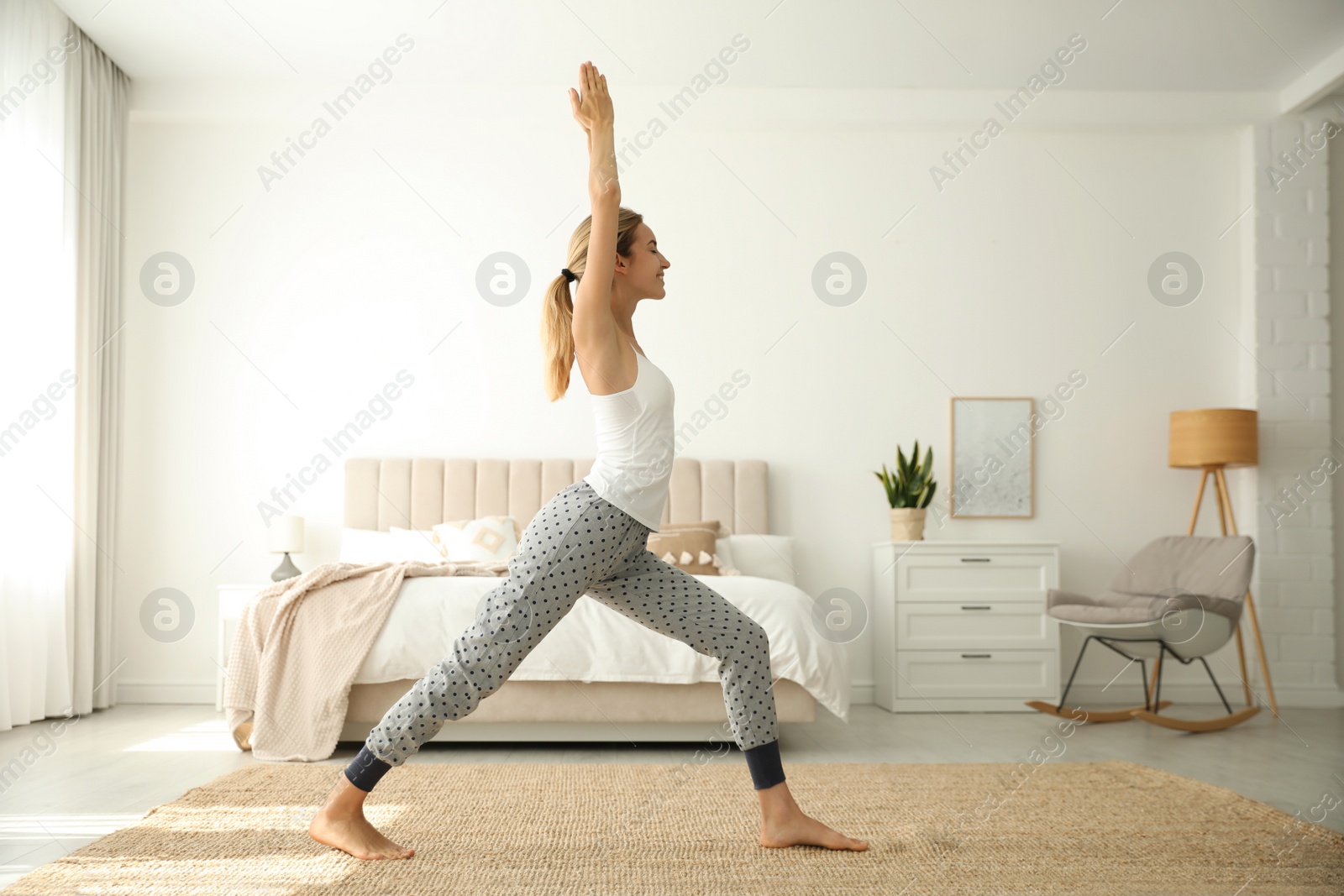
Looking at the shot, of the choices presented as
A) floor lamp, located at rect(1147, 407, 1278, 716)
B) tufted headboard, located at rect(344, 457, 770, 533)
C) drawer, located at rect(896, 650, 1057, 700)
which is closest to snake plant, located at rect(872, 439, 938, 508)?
tufted headboard, located at rect(344, 457, 770, 533)

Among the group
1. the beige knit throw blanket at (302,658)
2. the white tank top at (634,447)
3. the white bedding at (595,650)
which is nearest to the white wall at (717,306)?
the beige knit throw blanket at (302,658)

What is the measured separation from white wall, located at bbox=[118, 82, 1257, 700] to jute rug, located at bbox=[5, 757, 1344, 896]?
7.81 ft

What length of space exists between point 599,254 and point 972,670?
3427mm

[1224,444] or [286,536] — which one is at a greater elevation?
[1224,444]

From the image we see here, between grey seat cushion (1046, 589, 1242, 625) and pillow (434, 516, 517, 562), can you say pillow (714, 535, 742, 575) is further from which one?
grey seat cushion (1046, 589, 1242, 625)

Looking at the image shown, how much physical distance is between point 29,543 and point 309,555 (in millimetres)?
1229

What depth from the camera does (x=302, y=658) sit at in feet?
10.8

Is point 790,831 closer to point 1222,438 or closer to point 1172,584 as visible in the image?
point 1172,584

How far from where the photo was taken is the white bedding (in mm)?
3270

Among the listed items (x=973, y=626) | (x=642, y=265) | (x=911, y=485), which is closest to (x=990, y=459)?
(x=911, y=485)

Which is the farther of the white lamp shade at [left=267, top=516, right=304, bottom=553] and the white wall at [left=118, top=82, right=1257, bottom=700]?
the white wall at [left=118, top=82, right=1257, bottom=700]

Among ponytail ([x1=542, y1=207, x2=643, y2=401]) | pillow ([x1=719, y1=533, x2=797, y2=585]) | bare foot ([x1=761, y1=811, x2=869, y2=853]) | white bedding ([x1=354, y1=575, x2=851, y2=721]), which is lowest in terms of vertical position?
bare foot ([x1=761, y1=811, x2=869, y2=853])

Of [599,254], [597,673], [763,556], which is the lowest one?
[597,673]

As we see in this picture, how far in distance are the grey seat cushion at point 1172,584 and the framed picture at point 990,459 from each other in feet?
2.15
